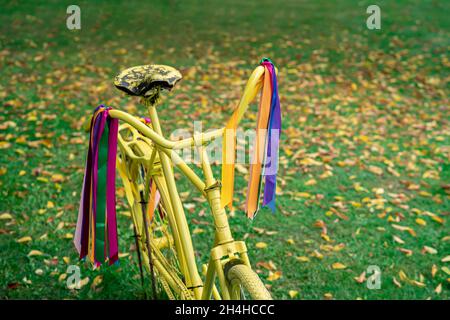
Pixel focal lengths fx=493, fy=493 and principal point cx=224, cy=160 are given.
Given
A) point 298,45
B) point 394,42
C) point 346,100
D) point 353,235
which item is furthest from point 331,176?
point 394,42

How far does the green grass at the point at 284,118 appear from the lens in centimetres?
376

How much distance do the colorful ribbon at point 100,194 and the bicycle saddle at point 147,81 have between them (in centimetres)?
15

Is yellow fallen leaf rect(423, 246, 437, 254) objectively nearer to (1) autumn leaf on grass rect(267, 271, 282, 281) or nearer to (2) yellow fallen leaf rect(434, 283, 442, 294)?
(2) yellow fallen leaf rect(434, 283, 442, 294)

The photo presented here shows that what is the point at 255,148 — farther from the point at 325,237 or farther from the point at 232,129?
the point at 325,237

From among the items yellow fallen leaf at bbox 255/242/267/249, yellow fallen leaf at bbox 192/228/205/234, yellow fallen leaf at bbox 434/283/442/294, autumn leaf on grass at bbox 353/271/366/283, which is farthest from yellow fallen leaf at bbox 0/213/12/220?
yellow fallen leaf at bbox 434/283/442/294

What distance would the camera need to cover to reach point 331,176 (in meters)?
4.99

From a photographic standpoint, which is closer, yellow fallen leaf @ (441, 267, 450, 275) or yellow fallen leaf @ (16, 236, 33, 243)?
yellow fallen leaf @ (441, 267, 450, 275)

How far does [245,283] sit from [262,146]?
1.96 ft

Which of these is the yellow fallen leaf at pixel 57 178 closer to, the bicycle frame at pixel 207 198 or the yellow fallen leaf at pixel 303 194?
the yellow fallen leaf at pixel 303 194

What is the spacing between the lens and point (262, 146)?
7.20ft

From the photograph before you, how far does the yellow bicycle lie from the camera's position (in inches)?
84.0

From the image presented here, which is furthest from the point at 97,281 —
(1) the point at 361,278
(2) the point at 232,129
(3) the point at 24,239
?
(2) the point at 232,129

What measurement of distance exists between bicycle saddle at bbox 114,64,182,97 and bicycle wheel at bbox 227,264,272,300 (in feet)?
3.04

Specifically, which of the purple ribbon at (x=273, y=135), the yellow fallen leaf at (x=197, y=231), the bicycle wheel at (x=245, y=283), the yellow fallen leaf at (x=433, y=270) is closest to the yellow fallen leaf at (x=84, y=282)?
the yellow fallen leaf at (x=197, y=231)
